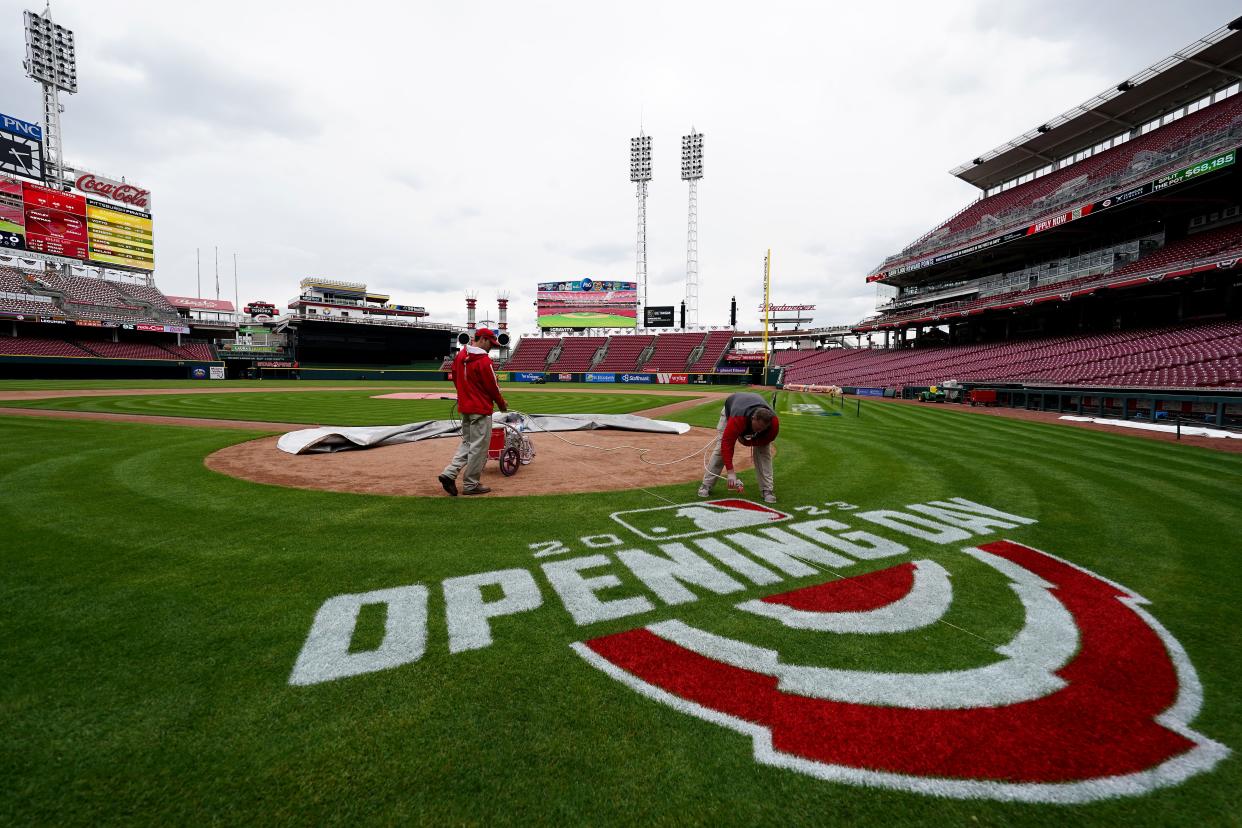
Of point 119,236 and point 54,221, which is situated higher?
point 119,236

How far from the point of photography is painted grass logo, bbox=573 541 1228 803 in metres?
2.18

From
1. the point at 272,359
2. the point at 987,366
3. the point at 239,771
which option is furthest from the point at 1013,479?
the point at 272,359

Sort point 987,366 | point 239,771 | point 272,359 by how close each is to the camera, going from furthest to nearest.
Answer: point 272,359, point 987,366, point 239,771

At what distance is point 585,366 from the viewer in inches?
2559

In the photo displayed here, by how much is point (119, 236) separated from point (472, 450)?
225 feet

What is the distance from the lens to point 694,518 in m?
5.81

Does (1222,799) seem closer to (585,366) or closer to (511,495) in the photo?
(511,495)

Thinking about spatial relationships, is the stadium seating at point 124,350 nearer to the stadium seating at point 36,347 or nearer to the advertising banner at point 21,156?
the stadium seating at point 36,347

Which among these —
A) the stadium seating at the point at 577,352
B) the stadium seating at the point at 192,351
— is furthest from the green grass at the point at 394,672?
the stadium seating at the point at 577,352

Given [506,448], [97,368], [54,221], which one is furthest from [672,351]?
[54,221]

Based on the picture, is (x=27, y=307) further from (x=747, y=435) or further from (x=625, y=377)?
(x=747, y=435)

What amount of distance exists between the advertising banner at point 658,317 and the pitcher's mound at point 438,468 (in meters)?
58.7

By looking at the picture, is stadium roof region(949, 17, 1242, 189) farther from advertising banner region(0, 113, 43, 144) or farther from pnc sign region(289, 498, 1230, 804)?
advertising banner region(0, 113, 43, 144)

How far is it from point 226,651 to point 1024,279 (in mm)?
49370
